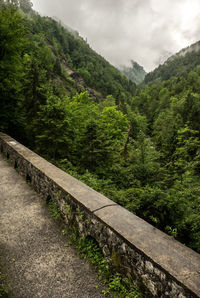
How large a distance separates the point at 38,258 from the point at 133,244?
1961mm

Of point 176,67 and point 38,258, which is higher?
point 176,67

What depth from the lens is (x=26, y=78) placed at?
15.7m

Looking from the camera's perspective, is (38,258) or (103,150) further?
(103,150)

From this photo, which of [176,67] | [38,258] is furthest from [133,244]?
[176,67]

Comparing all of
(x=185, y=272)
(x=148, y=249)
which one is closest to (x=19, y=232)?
(x=148, y=249)

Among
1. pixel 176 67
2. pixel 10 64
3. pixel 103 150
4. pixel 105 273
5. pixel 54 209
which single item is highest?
pixel 176 67

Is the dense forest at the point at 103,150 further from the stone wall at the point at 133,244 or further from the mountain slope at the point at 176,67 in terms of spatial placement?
the mountain slope at the point at 176,67

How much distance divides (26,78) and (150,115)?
48.1 m

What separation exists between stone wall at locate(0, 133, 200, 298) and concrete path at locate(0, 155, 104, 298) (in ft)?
1.62

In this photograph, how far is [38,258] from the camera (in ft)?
10.5

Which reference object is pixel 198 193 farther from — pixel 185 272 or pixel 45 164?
pixel 45 164

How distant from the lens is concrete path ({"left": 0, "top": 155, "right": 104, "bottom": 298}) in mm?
2678

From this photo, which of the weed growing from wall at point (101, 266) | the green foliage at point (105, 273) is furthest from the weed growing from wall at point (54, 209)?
the green foliage at point (105, 273)

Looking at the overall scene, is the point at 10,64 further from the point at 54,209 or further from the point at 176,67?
the point at 176,67
